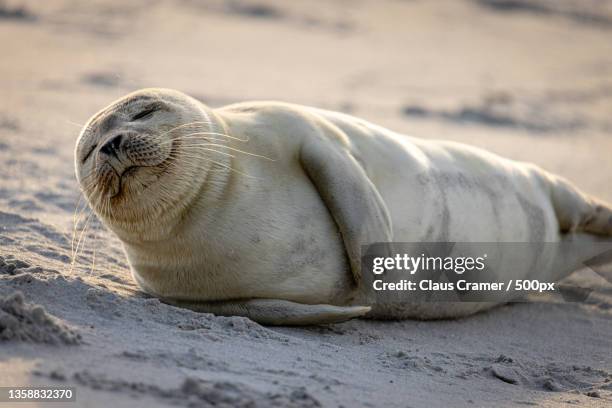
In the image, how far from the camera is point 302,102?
365 inches

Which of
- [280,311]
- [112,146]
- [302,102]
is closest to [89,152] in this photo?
[112,146]

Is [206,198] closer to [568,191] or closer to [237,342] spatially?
[237,342]

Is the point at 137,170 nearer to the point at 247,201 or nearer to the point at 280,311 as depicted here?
the point at 247,201

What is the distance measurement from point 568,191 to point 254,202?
231 cm

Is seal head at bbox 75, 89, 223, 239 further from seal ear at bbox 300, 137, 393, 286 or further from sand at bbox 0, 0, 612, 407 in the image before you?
seal ear at bbox 300, 137, 393, 286

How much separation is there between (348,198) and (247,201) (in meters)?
0.43

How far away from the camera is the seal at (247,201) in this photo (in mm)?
4133

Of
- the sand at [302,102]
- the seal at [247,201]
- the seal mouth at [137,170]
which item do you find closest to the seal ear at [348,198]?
the seal at [247,201]

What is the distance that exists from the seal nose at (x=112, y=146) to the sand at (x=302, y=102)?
14.3 inches

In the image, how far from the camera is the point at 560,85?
11703 mm

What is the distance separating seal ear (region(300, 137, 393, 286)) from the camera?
436 centimetres
